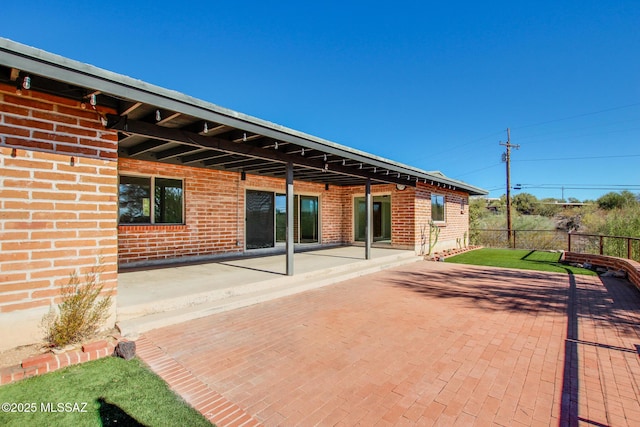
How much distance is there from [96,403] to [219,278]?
344cm

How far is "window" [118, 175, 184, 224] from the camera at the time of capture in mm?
6866

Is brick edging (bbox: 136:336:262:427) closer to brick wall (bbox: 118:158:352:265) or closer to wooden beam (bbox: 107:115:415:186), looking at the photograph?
wooden beam (bbox: 107:115:415:186)

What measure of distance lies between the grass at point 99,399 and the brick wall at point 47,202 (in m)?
0.83

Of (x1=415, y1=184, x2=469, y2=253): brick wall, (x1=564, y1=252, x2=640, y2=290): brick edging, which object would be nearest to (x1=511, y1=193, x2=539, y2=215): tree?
(x1=415, y1=184, x2=469, y2=253): brick wall

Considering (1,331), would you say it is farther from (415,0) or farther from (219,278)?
(415,0)

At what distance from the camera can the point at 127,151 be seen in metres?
6.41

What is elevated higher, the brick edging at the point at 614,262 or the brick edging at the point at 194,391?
the brick edging at the point at 614,262

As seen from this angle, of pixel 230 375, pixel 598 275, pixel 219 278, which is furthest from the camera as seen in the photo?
pixel 598 275

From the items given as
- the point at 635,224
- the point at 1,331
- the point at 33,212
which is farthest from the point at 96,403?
the point at 635,224

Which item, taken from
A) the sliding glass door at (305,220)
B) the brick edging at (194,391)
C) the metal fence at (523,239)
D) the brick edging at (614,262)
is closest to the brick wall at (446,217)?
the metal fence at (523,239)

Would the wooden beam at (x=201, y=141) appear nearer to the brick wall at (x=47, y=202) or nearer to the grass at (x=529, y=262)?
the brick wall at (x=47, y=202)

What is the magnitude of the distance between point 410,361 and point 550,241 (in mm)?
15734

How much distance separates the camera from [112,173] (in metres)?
3.71

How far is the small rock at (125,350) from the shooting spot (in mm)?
3076
